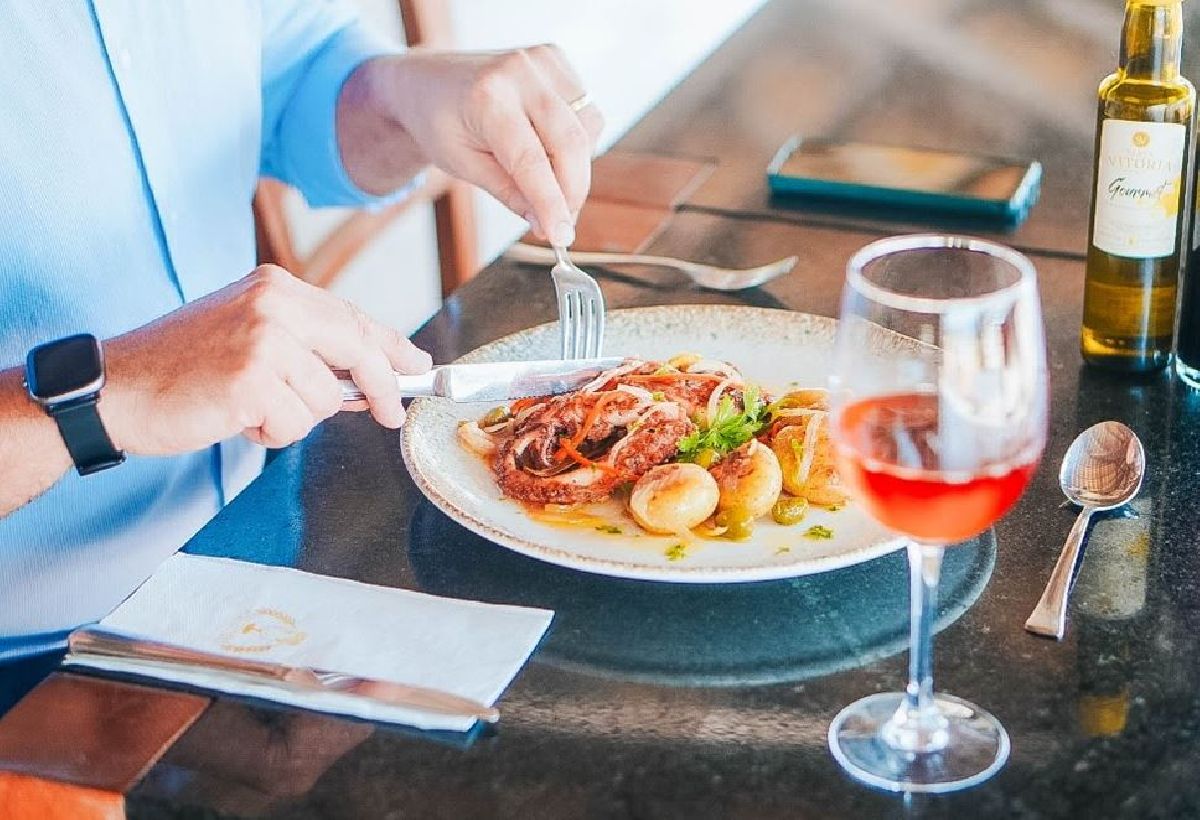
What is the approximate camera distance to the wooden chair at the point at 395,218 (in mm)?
1987

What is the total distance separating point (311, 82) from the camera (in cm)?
166

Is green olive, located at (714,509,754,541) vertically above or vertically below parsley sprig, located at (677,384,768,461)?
below

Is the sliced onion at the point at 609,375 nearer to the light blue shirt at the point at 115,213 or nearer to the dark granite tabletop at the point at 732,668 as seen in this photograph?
the dark granite tabletop at the point at 732,668

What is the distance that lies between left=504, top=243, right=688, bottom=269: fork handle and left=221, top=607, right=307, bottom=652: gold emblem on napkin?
0.64 metres

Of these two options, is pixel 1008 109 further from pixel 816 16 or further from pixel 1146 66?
pixel 1146 66

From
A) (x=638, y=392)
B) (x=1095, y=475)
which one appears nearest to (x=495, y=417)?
(x=638, y=392)

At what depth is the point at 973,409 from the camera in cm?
74

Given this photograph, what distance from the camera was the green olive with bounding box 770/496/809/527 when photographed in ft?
3.41

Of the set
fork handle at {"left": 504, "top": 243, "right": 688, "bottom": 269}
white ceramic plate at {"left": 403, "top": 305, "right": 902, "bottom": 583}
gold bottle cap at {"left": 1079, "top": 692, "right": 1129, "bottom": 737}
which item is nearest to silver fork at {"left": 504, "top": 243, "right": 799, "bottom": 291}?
fork handle at {"left": 504, "top": 243, "right": 688, "bottom": 269}

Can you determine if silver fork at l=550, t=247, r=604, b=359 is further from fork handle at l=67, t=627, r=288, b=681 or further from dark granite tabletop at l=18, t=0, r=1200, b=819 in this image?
fork handle at l=67, t=627, r=288, b=681

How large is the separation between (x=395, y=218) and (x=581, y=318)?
3.45 feet

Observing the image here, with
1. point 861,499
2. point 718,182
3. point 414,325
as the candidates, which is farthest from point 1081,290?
point 414,325

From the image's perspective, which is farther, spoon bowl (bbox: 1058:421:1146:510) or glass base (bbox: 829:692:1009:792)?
spoon bowl (bbox: 1058:421:1146:510)

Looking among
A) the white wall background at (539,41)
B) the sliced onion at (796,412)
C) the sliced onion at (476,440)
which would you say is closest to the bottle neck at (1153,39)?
the sliced onion at (796,412)
